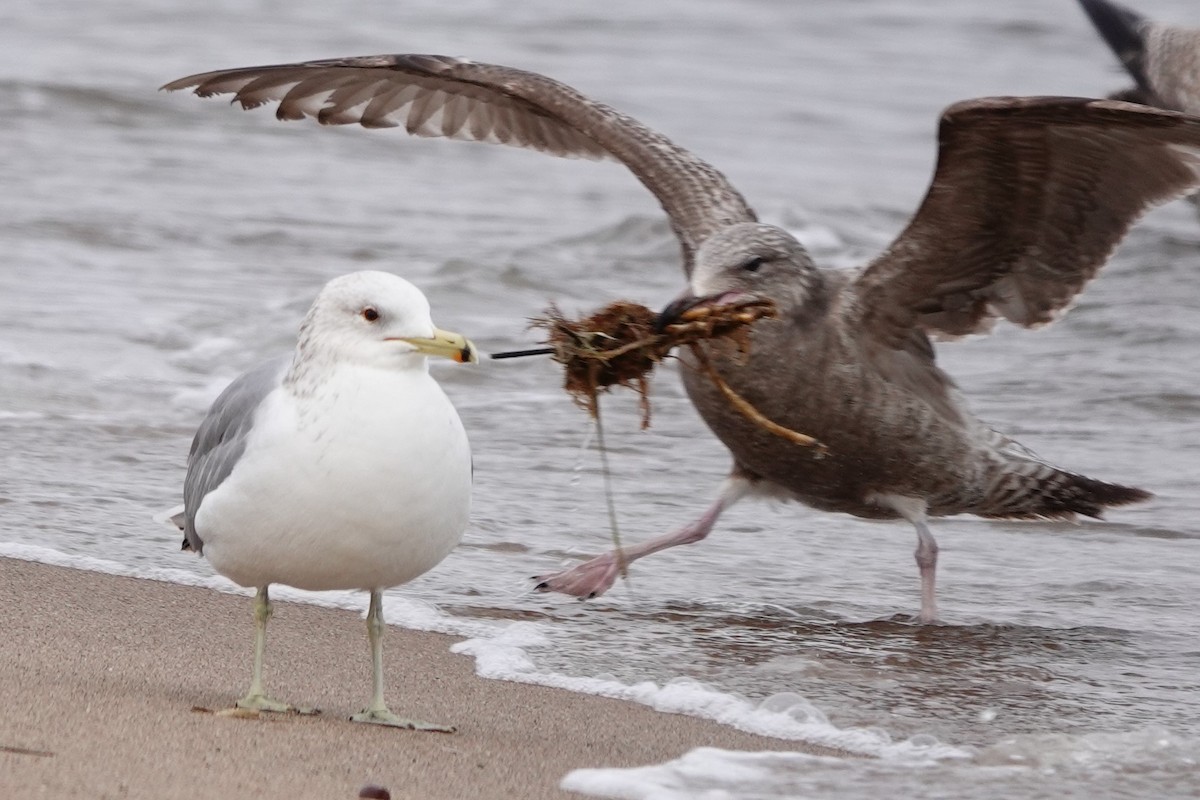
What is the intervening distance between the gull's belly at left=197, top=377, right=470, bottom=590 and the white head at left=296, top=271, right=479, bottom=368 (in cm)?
8

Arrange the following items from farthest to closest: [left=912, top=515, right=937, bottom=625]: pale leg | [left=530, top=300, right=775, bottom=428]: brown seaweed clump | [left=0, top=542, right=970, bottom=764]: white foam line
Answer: [left=912, top=515, right=937, bottom=625]: pale leg < [left=530, top=300, right=775, bottom=428]: brown seaweed clump < [left=0, top=542, right=970, bottom=764]: white foam line

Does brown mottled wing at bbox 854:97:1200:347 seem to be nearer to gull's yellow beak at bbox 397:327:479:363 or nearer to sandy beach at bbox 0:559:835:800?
sandy beach at bbox 0:559:835:800

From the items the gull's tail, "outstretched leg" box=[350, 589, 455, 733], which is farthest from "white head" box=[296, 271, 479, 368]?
the gull's tail

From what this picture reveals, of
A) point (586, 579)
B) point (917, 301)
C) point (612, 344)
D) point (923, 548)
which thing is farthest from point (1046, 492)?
point (612, 344)

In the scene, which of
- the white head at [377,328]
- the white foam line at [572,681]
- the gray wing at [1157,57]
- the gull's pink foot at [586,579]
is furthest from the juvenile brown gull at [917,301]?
the gray wing at [1157,57]

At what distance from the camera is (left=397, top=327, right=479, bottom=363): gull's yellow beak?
3.82 metres

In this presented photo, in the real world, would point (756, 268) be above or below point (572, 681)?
above

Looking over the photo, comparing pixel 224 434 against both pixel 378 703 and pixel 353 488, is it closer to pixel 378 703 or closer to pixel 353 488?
pixel 353 488

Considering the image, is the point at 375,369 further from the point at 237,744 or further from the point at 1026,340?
the point at 1026,340

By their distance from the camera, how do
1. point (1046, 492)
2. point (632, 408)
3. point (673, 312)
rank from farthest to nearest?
point (632, 408) < point (1046, 492) < point (673, 312)

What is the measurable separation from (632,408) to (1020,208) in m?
A: 2.93

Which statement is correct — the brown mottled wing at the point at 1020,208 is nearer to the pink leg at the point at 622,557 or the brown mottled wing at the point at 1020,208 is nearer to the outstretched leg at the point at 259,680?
the pink leg at the point at 622,557

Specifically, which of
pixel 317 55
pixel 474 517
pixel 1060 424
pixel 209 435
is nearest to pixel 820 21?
pixel 317 55

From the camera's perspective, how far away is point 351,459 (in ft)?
12.4
